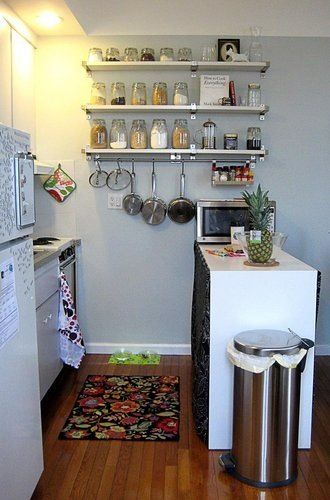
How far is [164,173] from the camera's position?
3.69 metres

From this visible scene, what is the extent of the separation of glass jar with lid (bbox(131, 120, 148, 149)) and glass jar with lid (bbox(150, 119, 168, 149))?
0.06 meters

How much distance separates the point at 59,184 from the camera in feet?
12.2

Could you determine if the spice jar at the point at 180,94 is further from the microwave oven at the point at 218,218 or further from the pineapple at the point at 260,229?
the pineapple at the point at 260,229

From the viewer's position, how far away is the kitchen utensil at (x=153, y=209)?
3.67 m

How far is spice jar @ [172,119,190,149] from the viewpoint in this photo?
3512 millimetres

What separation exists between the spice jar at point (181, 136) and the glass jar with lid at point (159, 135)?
0.06 m

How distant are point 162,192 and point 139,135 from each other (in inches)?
17.8

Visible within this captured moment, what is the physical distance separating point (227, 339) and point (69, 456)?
94 centimetres

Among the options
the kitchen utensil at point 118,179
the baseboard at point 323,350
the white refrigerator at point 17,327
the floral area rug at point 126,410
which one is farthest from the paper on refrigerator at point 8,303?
the baseboard at point 323,350

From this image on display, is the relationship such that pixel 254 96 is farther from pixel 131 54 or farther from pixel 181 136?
pixel 131 54

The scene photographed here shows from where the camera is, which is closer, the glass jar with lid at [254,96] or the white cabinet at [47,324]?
the white cabinet at [47,324]

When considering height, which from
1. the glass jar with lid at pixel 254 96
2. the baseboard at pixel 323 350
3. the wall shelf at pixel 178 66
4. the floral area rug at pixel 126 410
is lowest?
the floral area rug at pixel 126 410

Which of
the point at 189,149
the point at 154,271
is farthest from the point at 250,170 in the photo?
the point at 154,271

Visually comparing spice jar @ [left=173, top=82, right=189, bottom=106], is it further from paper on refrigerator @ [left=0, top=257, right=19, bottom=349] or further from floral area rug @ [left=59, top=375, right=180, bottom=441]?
paper on refrigerator @ [left=0, top=257, right=19, bottom=349]
